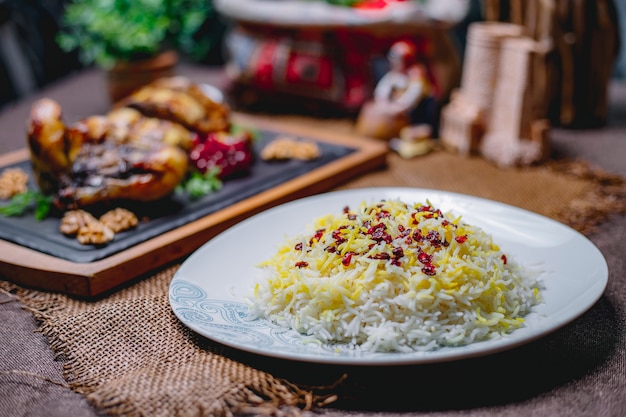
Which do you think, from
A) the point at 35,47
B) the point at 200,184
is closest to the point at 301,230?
the point at 200,184

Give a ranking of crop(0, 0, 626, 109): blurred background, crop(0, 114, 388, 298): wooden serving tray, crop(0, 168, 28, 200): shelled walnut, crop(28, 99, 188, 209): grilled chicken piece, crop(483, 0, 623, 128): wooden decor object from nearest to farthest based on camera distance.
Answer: crop(0, 114, 388, 298): wooden serving tray → crop(28, 99, 188, 209): grilled chicken piece → crop(0, 168, 28, 200): shelled walnut → crop(483, 0, 623, 128): wooden decor object → crop(0, 0, 626, 109): blurred background

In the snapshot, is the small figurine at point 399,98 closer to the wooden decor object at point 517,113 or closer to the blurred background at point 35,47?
the wooden decor object at point 517,113

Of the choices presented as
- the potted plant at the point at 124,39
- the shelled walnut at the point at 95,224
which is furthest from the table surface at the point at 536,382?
the potted plant at the point at 124,39

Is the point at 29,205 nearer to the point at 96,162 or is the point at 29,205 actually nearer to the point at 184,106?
the point at 96,162

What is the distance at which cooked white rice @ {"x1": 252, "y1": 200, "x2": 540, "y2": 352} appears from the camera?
139 cm

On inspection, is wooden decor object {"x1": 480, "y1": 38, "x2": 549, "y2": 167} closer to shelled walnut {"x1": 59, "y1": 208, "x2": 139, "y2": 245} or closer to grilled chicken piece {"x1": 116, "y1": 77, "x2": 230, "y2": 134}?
grilled chicken piece {"x1": 116, "y1": 77, "x2": 230, "y2": 134}

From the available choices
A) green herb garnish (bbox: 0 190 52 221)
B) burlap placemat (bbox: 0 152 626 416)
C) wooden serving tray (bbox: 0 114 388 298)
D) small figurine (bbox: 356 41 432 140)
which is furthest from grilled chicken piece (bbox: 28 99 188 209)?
small figurine (bbox: 356 41 432 140)

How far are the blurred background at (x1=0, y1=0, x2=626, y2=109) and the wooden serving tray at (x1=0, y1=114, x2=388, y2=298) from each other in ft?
4.39

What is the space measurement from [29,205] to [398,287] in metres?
1.37

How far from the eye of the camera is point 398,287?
1455 millimetres

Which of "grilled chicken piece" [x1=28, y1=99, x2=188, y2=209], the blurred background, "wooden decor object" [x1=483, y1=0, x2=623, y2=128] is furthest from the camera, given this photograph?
the blurred background

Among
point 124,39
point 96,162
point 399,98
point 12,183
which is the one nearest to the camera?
point 96,162

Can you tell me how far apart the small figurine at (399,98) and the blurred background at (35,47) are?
1225 mm

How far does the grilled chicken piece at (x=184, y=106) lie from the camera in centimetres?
267
